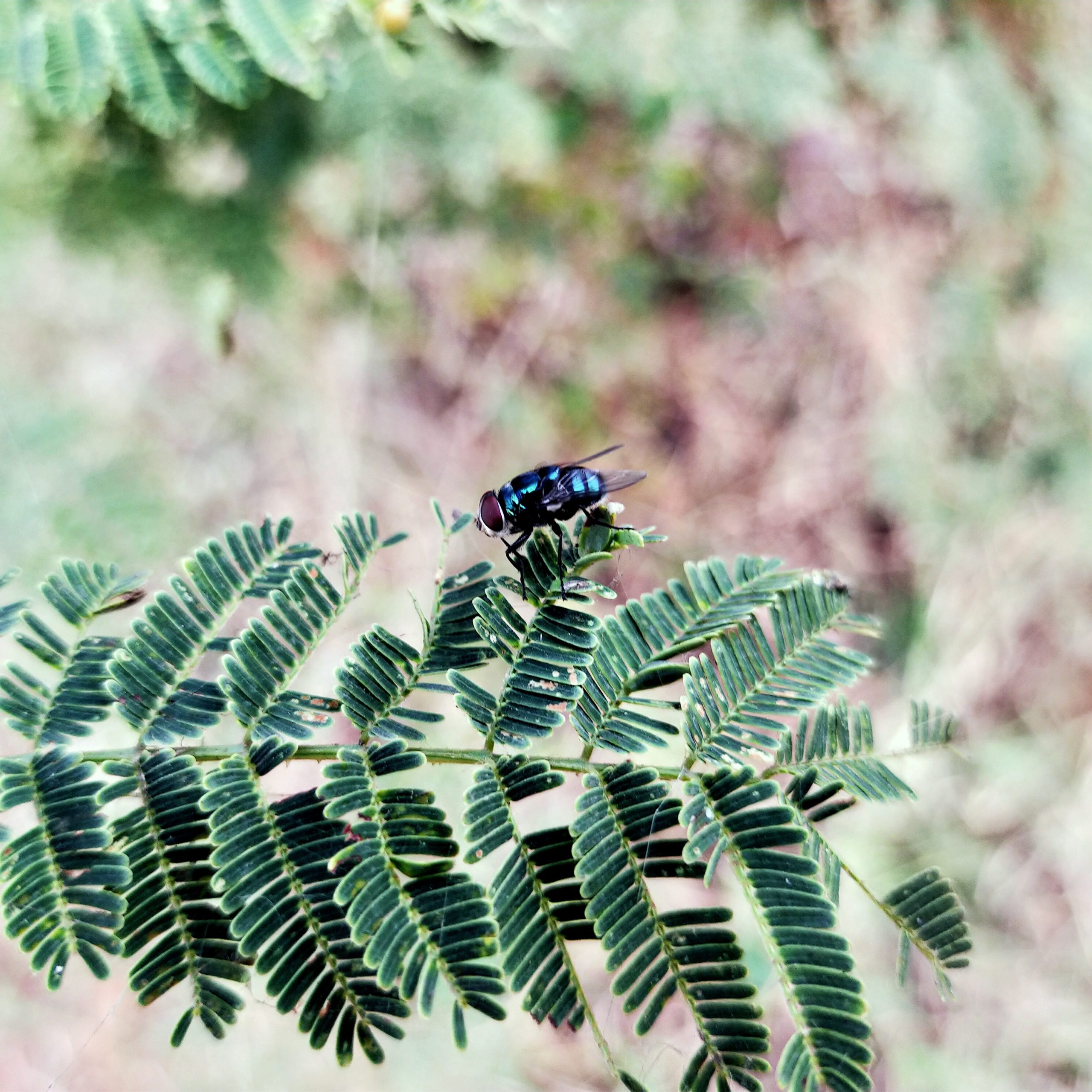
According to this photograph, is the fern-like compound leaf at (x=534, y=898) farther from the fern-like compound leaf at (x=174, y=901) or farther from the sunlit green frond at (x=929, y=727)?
the sunlit green frond at (x=929, y=727)

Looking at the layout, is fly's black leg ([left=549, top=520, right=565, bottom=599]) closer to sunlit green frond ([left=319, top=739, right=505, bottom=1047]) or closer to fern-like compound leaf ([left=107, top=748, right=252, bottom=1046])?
sunlit green frond ([left=319, top=739, right=505, bottom=1047])

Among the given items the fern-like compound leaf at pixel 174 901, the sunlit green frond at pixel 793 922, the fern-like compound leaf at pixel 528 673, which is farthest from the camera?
the fern-like compound leaf at pixel 528 673

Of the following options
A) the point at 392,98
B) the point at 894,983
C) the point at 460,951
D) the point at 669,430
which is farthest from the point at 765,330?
the point at 460,951

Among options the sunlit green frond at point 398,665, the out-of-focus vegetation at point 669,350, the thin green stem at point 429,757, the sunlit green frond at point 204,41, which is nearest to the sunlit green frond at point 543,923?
the thin green stem at point 429,757

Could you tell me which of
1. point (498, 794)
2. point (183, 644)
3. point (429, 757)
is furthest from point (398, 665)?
point (183, 644)

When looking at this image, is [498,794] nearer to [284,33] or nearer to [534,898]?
[534,898]
